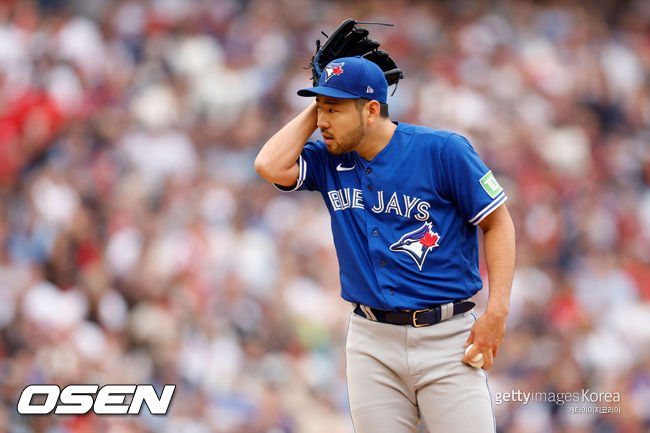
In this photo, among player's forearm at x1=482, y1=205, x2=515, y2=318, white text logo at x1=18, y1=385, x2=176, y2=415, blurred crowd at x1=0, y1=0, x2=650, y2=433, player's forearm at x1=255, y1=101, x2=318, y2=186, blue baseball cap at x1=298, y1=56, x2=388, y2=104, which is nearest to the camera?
player's forearm at x1=482, y1=205, x2=515, y2=318

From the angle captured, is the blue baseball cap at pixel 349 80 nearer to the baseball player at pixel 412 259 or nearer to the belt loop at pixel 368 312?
the baseball player at pixel 412 259

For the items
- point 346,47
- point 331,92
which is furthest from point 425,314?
point 346,47

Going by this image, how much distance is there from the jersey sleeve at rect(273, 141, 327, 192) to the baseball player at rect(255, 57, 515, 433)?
184 millimetres

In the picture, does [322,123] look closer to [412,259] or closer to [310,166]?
[310,166]

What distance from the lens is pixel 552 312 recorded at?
7.93 m

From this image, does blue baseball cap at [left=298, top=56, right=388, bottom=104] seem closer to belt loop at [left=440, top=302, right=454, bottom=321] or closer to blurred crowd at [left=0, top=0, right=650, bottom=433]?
belt loop at [left=440, top=302, right=454, bottom=321]

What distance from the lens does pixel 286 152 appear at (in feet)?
10.4

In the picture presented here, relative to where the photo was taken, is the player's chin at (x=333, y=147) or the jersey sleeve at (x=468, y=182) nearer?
the jersey sleeve at (x=468, y=182)

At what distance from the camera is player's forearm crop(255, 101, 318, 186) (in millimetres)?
3170

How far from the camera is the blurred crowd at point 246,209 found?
262 inches

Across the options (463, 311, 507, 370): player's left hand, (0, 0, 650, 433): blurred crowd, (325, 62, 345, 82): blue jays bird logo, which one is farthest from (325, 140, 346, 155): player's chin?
(0, 0, 650, 433): blurred crowd

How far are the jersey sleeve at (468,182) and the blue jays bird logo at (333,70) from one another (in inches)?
18.2

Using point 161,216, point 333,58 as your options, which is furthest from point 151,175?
point 333,58

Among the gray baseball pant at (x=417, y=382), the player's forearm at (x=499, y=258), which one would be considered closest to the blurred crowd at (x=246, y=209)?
the gray baseball pant at (x=417, y=382)
